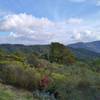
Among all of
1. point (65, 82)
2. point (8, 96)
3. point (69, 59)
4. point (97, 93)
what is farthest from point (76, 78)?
point (69, 59)

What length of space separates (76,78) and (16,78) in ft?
16.9

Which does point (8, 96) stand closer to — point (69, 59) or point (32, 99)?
point (32, 99)

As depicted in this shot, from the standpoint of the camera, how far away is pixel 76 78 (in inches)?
825

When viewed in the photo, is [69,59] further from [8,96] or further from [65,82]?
[8,96]

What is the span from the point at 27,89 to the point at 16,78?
1351 mm

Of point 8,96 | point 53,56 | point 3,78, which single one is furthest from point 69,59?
point 8,96

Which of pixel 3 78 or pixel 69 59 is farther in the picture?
pixel 69 59

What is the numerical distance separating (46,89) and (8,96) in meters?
7.02

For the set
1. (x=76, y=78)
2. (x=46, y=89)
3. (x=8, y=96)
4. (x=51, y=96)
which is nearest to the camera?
(x=8, y=96)

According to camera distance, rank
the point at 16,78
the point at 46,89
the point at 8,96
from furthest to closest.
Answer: the point at 16,78 → the point at 46,89 → the point at 8,96

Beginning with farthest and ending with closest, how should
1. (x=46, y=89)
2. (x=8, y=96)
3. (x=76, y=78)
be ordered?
(x=46, y=89)
(x=76, y=78)
(x=8, y=96)

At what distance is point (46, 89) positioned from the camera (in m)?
22.5

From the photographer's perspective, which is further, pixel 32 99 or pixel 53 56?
pixel 53 56

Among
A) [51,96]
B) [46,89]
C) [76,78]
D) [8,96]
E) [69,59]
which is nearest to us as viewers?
[8,96]
